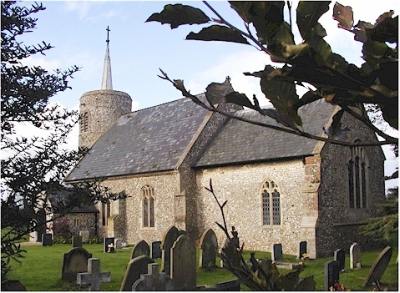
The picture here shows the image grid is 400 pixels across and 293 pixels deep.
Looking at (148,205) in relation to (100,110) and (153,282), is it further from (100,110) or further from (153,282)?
(153,282)

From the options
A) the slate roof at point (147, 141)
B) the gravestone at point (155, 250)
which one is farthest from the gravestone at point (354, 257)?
the slate roof at point (147, 141)

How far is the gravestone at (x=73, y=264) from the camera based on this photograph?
1147 centimetres

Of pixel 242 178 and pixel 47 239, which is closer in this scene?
pixel 242 178

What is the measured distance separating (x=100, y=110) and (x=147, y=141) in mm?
8062

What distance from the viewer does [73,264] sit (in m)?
11.7

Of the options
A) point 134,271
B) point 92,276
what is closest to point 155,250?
point 92,276

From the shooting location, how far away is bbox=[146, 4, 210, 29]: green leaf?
1172mm

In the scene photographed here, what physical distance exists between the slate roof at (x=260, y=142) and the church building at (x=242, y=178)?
46 millimetres

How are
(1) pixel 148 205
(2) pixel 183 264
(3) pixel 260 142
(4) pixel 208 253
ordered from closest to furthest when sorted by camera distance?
(2) pixel 183 264, (4) pixel 208 253, (3) pixel 260 142, (1) pixel 148 205

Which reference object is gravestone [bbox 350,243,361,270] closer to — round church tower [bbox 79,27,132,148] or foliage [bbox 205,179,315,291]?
foliage [bbox 205,179,315,291]

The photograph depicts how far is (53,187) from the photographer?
6332mm

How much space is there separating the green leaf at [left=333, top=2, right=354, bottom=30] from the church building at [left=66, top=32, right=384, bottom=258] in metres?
13.9

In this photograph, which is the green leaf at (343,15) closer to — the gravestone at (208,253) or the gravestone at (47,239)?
the gravestone at (208,253)

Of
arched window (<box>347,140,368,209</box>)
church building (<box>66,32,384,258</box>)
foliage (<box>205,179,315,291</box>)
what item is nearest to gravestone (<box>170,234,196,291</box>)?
church building (<box>66,32,384,258</box>)
